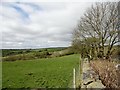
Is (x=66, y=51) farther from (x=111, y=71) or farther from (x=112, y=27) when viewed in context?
(x=111, y=71)

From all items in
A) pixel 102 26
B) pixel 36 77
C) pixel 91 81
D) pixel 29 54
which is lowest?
pixel 36 77

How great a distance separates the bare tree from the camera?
57.7ft

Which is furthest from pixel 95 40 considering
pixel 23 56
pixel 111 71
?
pixel 111 71

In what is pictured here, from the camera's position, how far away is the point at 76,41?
2086 centimetres

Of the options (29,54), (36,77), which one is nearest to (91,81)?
(36,77)

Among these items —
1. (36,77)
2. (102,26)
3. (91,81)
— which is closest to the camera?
(91,81)

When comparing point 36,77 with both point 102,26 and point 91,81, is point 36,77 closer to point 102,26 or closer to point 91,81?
point 91,81

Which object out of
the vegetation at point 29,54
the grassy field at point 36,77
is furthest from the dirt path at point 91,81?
the vegetation at point 29,54

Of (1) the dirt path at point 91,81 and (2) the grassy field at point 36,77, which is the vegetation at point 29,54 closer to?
(2) the grassy field at point 36,77

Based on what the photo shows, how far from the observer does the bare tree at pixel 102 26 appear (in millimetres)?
17578

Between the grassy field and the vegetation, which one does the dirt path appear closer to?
the grassy field

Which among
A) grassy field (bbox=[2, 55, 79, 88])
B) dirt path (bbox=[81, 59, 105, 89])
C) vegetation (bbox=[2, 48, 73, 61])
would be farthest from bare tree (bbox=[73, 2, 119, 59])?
dirt path (bbox=[81, 59, 105, 89])

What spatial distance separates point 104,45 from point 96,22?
219 centimetres

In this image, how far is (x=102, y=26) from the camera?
1820cm
